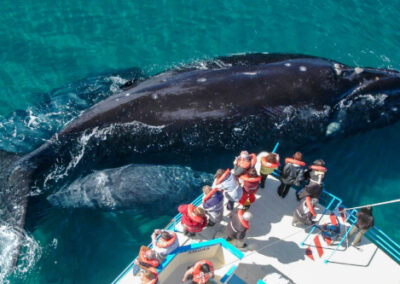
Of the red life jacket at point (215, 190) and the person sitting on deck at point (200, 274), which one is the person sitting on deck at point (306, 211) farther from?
the person sitting on deck at point (200, 274)

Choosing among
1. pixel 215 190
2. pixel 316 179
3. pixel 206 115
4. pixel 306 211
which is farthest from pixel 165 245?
pixel 206 115

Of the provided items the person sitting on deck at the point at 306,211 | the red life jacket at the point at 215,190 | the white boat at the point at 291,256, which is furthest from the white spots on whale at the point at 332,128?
the red life jacket at the point at 215,190

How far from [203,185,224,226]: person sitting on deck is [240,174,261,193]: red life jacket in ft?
2.64

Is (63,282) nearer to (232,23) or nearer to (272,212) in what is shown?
(272,212)

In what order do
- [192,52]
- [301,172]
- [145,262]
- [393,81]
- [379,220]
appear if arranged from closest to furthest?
[145,262], [301,172], [379,220], [393,81], [192,52]

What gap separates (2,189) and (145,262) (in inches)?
214

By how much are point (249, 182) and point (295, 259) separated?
2.63 metres

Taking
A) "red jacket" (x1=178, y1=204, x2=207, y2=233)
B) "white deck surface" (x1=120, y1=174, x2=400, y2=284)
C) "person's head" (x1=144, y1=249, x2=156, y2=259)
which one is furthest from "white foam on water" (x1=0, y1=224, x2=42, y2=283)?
"red jacket" (x1=178, y1=204, x2=207, y2=233)

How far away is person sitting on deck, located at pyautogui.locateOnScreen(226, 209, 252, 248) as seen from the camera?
1004 cm

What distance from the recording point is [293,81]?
1362 cm

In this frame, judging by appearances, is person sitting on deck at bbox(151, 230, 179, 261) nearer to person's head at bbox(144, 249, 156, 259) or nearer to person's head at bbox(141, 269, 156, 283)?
person's head at bbox(144, 249, 156, 259)

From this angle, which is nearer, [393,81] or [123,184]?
[123,184]

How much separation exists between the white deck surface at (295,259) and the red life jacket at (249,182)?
3.78ft

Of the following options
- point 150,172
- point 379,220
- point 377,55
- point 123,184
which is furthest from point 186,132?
point 377,55
